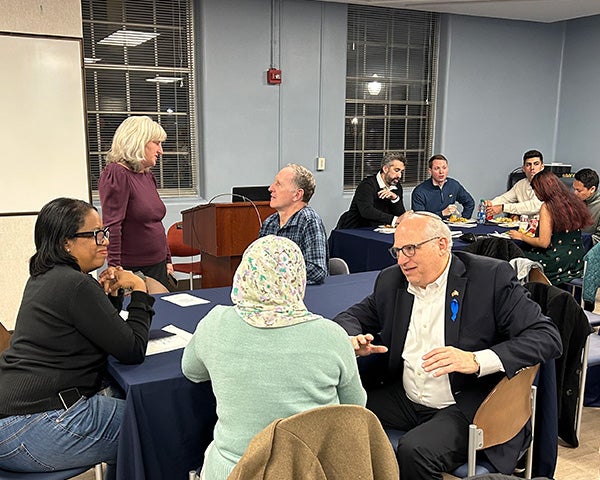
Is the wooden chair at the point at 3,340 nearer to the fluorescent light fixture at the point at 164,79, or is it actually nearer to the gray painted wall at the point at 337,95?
the gray painted wall at the point at 337,95

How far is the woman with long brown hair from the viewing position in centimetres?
420

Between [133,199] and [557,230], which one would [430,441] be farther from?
[557,230]

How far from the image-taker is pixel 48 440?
187cm

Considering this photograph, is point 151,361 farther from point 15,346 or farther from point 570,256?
point 570,256

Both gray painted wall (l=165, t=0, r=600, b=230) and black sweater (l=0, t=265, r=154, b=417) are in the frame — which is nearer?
black sweater (l=0, t=265, r=154, b=417)

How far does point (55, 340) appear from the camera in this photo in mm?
1906

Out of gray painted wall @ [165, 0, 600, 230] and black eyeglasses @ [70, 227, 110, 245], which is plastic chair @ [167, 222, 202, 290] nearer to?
gray painted wall @ [165, 0, 600, 230]

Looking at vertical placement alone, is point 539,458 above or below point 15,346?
below

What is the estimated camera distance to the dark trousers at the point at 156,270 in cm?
340

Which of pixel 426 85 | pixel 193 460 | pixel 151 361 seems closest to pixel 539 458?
pixel 193 460

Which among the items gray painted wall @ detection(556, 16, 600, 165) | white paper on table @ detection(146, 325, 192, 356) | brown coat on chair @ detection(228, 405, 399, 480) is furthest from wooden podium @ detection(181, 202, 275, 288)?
gray painted wall @ detection(556, 16, 600, 165)

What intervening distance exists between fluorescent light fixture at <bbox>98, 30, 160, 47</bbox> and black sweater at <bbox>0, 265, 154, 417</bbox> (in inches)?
172

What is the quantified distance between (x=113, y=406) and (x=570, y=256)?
347 cm

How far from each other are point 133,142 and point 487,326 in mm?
2077
